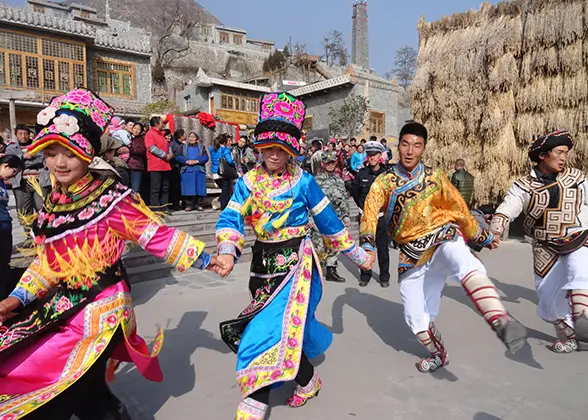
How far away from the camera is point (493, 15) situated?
9.29 meters

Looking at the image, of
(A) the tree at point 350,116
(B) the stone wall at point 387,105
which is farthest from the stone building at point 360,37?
(A) the tree at point 350,116

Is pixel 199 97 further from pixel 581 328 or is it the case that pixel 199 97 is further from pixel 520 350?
pixel 520 350

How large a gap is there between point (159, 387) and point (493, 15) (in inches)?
387

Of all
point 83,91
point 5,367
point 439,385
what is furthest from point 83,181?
point 439,385

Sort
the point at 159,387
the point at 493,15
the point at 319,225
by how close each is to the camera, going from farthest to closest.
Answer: the point at 493,15
the point at 159,387
the point at 319,225

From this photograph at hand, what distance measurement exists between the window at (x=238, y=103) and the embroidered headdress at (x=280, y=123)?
27.8m

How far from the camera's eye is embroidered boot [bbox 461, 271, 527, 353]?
82.5 inches

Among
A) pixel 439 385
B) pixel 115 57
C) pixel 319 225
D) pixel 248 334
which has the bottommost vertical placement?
pixel 439 385

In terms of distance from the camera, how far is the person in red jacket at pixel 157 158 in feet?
24.9

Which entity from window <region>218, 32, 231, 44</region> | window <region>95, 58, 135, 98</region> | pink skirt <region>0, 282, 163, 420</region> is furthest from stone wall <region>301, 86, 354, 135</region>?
window <region>218, 32, 231, 44</region>

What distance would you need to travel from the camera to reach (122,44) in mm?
23938

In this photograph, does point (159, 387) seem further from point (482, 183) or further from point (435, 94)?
point (435, 94)

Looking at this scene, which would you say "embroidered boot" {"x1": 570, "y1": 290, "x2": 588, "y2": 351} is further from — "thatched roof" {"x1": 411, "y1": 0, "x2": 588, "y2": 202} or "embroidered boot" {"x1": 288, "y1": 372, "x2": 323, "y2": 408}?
"thatched roof" {"x1": 411, "y1": 0, "x2": 588, "y2": 202}

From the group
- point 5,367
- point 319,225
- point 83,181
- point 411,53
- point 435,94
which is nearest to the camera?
point 5,367
